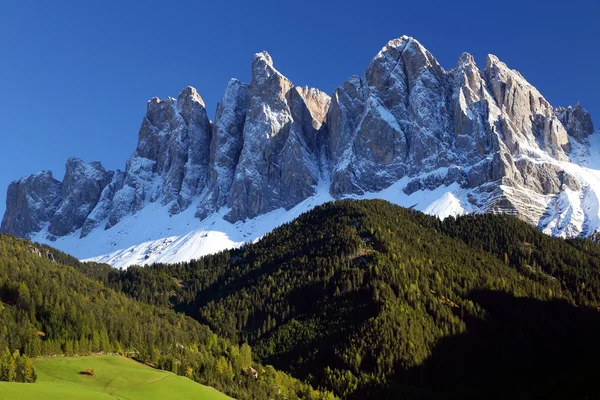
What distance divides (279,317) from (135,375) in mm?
69353

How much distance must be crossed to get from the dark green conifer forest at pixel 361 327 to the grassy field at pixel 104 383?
6310mm

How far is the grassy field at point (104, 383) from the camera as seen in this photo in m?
98.5

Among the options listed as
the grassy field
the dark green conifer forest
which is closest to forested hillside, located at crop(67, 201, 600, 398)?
the dark green conifer forest

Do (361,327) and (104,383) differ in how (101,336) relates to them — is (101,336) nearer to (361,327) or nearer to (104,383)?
(104,383)

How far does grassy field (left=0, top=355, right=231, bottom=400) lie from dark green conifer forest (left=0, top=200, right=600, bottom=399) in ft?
20.7

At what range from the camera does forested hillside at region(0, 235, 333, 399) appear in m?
124

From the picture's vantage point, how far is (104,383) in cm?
11094

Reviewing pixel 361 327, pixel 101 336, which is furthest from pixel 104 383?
pixel 361 327

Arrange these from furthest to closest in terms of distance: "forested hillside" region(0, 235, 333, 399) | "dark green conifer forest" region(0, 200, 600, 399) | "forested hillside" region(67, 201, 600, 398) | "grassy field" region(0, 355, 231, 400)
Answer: "forested hillside" region(67, 201, 600, 398) < "dark green conifer forest" region(0, 200, 600, 399) < "forested hillside" region(0, 235, 333, 399) < "grassy field" region(0, 355, 231, 400)

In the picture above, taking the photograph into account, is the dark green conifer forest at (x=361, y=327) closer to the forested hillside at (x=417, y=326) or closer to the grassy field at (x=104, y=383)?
the forested hillside at (x=417, y=326)

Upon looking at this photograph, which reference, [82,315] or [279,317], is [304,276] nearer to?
[279,317]

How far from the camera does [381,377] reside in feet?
484

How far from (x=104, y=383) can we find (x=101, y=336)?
25.4 meters

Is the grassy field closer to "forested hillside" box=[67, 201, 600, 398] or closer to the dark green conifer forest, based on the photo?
the dark green conifer forest
